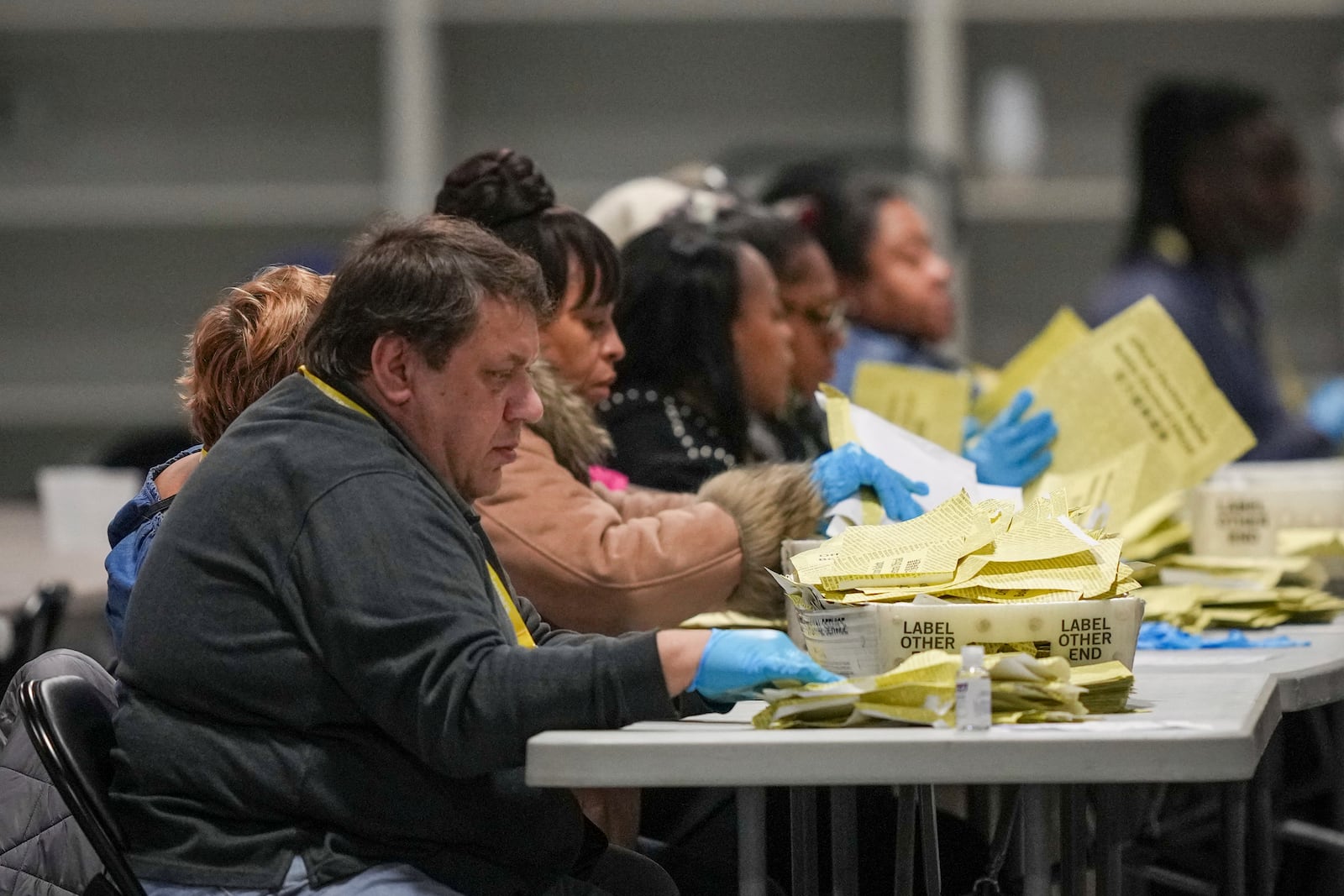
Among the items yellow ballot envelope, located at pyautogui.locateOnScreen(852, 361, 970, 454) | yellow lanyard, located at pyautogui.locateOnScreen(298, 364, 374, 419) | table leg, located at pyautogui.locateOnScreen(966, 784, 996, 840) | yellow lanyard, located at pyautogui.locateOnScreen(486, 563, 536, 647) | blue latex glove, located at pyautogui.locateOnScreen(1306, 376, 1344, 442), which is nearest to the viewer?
yellow lanyard, located at pyautogui.locateOnScreen(298, 364, 374, 419)

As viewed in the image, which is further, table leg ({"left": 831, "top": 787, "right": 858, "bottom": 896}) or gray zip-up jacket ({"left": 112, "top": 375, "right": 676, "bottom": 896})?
table leg ({"left": 831, "top": 787, "right": 858, "bottom": 896})

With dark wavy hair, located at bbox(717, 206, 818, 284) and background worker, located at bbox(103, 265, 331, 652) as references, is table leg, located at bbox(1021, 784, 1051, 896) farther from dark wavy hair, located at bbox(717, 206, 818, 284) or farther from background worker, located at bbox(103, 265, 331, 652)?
dark wavy hair, located at bbox(717, 206, 818, 284)

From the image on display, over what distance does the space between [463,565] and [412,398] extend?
0.15 metres

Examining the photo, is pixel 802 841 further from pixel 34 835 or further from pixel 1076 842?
Answer: pixel 34 835

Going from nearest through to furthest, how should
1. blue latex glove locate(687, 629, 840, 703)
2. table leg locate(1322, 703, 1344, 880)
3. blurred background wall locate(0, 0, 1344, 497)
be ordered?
blue latex glove locate(687, 629, 840, 703)
table leg locate(1322, 703, 1344, 880)
blurred background wall locate(0, 0, 1344, 497)

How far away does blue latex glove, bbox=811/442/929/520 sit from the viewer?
1765 millimetres

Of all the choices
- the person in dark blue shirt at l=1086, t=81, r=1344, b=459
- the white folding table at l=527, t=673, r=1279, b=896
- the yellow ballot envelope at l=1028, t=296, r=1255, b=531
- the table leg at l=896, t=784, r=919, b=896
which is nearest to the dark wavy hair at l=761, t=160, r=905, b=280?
the person in dark blue shirt at l=1086, t=81, r=1344, b=459

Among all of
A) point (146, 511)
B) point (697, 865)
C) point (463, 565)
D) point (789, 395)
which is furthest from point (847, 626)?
point (789, 395)

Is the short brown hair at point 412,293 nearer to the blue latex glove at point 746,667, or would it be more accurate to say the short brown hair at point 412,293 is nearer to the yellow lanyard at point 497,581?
the yellow lanyard at point 497,581

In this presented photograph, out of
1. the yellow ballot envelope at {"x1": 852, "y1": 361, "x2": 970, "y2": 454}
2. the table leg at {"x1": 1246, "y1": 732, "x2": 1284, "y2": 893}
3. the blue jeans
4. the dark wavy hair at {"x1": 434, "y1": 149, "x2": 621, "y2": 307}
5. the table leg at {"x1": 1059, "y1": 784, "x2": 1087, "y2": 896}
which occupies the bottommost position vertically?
the table leg at {"x1": 1246, "y1": 732, "x2": 1284, "y2": 893}

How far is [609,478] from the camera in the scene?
2.03m

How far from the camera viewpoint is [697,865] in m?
1.70

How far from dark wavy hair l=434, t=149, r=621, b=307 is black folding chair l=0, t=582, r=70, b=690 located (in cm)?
73

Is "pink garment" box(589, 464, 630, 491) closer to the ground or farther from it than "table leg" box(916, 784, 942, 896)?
farther from it
